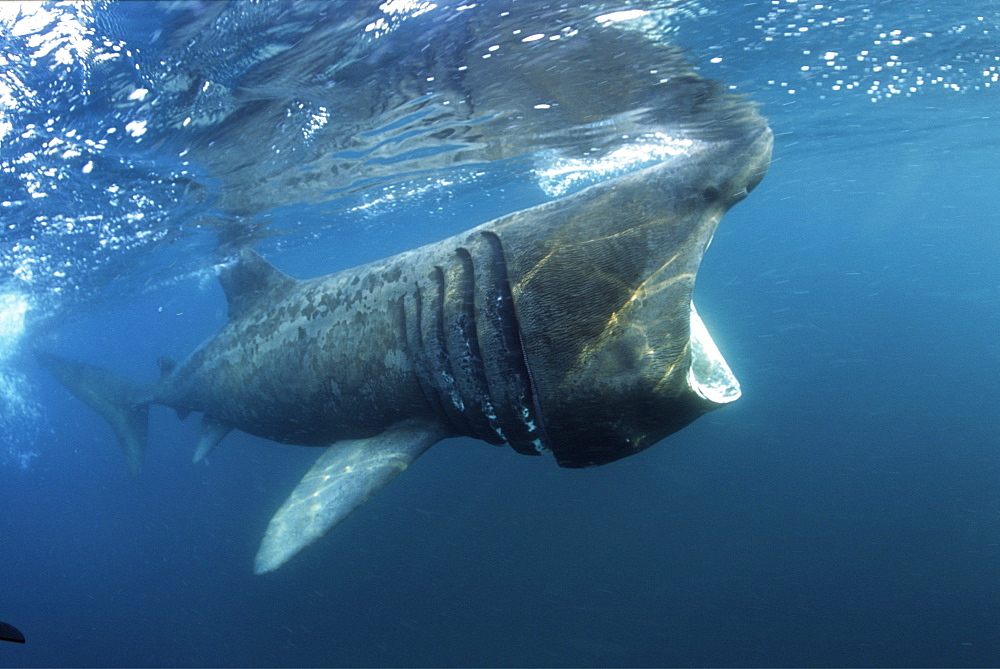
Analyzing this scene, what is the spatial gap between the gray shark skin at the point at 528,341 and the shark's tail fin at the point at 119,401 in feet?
21.8

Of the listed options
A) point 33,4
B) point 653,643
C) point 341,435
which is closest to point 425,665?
point 653,643

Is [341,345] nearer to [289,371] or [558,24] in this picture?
[289,371]

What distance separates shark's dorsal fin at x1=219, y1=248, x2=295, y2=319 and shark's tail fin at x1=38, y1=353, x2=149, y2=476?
390cm

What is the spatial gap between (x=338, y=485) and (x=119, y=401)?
8629 millimetres

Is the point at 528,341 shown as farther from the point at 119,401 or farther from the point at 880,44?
the point at 880,44

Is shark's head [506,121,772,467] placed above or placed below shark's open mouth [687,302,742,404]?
above

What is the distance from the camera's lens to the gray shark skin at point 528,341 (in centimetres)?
305

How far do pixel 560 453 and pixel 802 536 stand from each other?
926 centimetres

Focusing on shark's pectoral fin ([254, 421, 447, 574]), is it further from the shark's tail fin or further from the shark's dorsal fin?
the shark's tail fin

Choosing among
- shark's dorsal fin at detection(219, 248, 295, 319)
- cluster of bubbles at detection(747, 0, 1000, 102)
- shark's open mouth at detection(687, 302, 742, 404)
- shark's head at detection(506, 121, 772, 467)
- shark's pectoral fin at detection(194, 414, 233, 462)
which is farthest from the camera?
cluster of bubbles at detection(747, 0, 1000, 102)

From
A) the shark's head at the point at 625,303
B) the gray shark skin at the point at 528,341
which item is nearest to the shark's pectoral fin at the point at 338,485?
the gray shark skin at the point at 528,341

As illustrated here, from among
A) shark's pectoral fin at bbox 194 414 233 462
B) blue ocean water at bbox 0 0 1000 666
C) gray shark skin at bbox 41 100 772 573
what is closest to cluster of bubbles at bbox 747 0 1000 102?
blue ocean water at bbox 0 0 1000 666

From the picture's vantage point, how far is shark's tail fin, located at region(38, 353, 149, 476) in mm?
9438

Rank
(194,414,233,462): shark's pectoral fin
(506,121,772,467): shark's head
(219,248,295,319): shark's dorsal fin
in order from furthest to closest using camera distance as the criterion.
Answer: (194,414,233,462): shark's pectoral fin
(219,248,295,319): shark's dorsal fin
(506,121,772,467): shark's head
